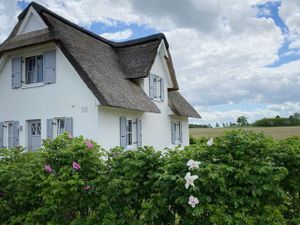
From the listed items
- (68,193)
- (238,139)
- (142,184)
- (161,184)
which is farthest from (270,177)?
(68,193)

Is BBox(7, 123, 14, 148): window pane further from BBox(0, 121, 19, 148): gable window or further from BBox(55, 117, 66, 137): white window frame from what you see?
BBox(55, 117, 66, 137): white window frame

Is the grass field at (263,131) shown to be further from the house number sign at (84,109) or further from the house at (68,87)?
the house number sign at (84,109)

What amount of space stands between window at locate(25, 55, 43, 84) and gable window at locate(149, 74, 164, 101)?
18.7ft

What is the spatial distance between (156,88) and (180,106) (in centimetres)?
280

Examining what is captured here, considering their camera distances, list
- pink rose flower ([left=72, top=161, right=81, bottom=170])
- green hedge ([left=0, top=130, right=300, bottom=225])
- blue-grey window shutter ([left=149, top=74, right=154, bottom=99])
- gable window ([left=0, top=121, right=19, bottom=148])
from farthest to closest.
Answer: blue-grey window shutter ([left=149, top=74, right=154, bottom=99]), gable window ([left=0, top=121, right=19, bottom=148]), pink rose flower ([left=72, top=161, right=81, bottom=170]), green hedge ([left=0, top=130, right=300, bottom=225])

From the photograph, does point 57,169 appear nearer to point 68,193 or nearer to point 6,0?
point 68,193

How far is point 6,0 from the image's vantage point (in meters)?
12.6

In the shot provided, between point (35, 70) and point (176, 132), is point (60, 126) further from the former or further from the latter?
point (176, 132)

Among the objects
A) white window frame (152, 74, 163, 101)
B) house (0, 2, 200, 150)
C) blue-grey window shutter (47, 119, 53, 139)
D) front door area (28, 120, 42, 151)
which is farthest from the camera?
white window frame (152, 74, 163, 101)

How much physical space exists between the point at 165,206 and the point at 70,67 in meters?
9.91

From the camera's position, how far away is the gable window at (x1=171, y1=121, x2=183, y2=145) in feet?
60.1

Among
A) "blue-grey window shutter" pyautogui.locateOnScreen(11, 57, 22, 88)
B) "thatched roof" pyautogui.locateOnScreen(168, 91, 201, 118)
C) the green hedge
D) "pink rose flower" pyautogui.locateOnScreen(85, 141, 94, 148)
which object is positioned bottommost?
the green hedge

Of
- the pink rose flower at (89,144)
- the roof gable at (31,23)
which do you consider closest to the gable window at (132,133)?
the roof gable at (31,23)

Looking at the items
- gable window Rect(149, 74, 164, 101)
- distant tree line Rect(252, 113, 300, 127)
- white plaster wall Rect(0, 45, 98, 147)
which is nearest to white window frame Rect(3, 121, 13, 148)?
white plaster wall Rect(0, 45, 98, 147)
